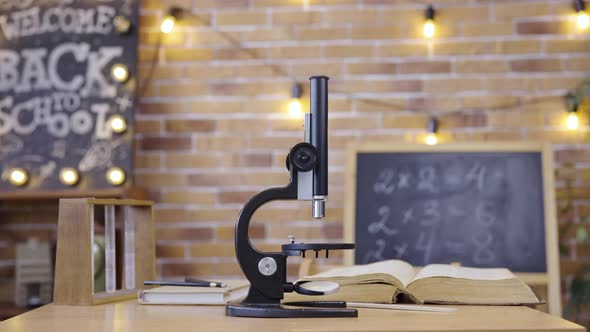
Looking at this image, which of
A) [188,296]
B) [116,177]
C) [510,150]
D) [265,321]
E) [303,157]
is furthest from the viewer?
[116,177]

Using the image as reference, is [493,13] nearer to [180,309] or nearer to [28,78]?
[28,78]

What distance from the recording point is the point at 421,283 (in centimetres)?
162

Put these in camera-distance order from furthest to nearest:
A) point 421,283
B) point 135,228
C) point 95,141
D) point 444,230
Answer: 1. point 95,141
2. point 444,230
3. point 135,228
4. point 421,283

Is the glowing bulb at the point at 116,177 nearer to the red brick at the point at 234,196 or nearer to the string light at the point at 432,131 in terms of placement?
the red brick at the point at 234,196

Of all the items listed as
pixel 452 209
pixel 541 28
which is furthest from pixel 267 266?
pixel 541 28

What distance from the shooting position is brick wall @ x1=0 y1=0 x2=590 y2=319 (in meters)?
2.98

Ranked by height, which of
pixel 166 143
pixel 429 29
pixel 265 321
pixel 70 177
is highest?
pixel 429 29

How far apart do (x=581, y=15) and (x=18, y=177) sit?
7.06 ft

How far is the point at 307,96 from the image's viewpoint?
120 inches

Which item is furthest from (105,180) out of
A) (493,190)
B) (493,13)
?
(493,13)

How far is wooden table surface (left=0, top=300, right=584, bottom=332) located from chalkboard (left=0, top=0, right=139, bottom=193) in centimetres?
147

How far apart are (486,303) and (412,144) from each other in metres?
1.29

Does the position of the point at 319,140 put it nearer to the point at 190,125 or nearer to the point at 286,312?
the point at 286,312

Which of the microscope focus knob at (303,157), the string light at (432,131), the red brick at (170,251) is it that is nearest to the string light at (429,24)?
the string light at (432,131)
